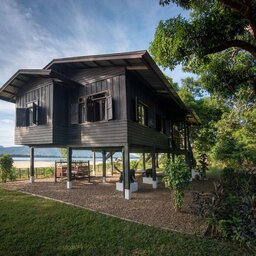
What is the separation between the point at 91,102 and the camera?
10.4 m

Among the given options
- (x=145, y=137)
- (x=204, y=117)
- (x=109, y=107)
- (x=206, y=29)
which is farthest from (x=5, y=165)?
(x=204, y=117)

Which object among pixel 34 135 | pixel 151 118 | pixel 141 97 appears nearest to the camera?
pixel 141 97

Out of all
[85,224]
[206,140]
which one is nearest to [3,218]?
[85,224]

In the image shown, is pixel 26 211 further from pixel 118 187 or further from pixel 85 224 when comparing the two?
pixel 118 187

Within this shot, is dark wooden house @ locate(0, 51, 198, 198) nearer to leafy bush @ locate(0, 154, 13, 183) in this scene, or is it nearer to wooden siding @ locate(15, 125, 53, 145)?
wooden siding @ locate(15, 125, 53, 145)

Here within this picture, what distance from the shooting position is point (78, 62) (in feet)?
33.1

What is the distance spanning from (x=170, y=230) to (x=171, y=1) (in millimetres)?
6456

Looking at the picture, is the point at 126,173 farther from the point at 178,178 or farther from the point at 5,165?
the point at 5,165

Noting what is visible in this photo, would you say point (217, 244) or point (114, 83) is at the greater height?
point (114, 83)

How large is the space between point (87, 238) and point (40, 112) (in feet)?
25.5

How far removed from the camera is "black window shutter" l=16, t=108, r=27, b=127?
11.8 meters

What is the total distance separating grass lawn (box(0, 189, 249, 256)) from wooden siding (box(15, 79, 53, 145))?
187 inches

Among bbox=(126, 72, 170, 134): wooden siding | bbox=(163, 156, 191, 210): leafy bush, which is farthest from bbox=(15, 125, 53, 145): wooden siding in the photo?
bbox=(163, 156, 191, 210): leafy bush

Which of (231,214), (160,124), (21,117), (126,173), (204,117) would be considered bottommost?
(231,214)
